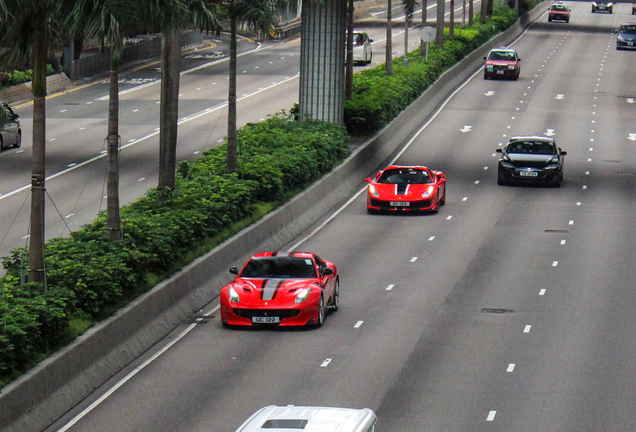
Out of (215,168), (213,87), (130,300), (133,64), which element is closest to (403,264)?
(215,168)

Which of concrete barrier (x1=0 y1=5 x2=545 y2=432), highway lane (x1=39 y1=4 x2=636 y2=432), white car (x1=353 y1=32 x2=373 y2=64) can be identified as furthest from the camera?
white car (x1=353 y1=32 x2=373 y2=64)

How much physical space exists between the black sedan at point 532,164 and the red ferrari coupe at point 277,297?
60.2 feet

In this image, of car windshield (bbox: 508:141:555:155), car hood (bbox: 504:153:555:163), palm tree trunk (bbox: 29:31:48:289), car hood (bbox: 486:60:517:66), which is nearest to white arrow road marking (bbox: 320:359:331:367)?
palm tree trunk (bbox: 29:31:48:289)

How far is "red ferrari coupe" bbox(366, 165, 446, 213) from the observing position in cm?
3497

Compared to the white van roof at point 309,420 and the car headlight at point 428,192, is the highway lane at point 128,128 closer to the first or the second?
the car headlight at point 428,192

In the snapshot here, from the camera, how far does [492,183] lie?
40906 mm

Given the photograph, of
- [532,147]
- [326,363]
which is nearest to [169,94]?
[326,363]

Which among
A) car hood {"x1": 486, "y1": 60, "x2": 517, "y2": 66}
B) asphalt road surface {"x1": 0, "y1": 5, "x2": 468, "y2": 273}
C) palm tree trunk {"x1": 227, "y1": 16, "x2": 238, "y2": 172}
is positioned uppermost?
palm tree trunk {"x1": 227, "y1": 16, "x2": 238, "y2": 172}

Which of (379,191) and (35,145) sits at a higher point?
(35,145)

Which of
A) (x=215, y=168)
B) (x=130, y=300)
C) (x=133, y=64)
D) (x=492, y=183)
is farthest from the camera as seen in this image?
(x=133, y=64)

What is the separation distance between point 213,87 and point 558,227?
34598 mm

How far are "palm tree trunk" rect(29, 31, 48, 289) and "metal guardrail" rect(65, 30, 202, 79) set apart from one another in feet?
145

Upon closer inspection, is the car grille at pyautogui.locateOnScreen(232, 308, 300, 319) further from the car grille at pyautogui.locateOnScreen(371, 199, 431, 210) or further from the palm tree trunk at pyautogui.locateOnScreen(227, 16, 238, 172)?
the car grille at pyautogui.locateOnScreen(371, 199, 431, 210)

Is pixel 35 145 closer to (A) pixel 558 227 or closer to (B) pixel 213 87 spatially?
(A) pixel 558 227
